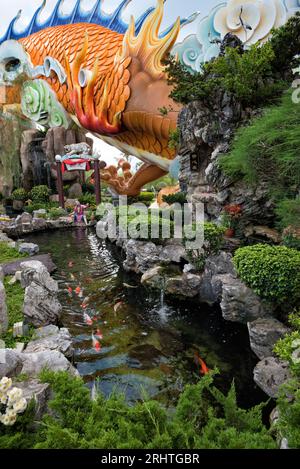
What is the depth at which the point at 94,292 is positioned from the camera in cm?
729

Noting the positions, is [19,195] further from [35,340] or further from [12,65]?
[35,340]

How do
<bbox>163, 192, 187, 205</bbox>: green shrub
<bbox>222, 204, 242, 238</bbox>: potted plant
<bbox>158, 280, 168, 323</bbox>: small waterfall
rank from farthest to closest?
<bbox>163, 192, 187, 205</bbox>: green shrub
<bbox>222, 204, 242, 238</bbox>: potted plant
<bbox>158, 280, 168, 323</bbox>: small waterfall

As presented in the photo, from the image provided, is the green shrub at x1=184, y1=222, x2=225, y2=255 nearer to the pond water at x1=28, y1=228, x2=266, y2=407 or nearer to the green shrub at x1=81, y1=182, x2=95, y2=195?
the pond water at x1=28, y1=228, x2=266, y2=407

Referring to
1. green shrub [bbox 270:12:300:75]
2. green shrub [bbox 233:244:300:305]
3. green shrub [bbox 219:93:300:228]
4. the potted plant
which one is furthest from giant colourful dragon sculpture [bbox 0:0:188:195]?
green shrub [bbox 233:244:300:305]

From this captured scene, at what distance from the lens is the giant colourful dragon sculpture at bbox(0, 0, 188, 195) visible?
15.5 m

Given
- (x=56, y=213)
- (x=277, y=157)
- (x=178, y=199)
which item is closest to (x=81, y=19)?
(x=56, y=213)

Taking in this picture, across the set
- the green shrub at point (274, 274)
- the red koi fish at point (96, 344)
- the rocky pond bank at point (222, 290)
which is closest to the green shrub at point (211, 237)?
the rocky pond bank at point (222, 290)

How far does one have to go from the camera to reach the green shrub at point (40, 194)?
20359 millimetres

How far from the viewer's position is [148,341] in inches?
203

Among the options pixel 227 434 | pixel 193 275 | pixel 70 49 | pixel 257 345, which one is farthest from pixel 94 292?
pixel 70 49

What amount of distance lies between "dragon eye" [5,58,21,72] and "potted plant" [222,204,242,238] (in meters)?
24.6

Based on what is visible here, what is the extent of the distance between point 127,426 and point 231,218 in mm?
6155

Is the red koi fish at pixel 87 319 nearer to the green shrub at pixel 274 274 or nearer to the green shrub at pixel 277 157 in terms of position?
the green shrub at pixel 274 274
